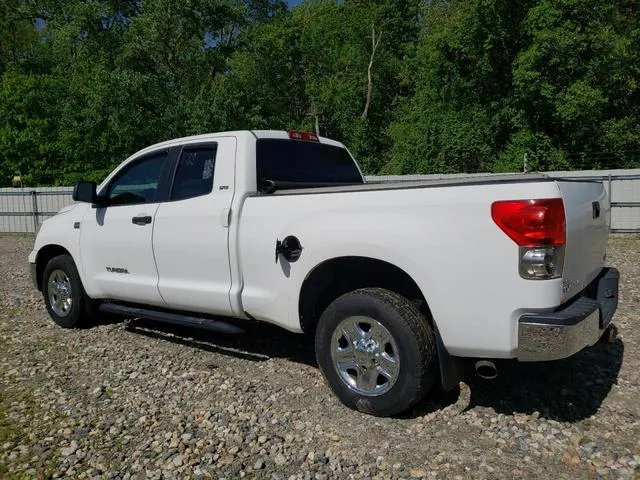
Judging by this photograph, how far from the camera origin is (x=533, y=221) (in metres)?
2.99

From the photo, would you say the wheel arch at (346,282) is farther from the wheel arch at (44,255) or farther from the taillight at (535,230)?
the wheel arch at (44,255)

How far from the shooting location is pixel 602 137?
2462 cm

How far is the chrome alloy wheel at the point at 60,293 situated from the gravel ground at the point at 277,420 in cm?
68

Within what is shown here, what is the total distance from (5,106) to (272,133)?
89.4 ft

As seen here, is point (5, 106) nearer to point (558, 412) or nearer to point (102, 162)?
point (102, 162)

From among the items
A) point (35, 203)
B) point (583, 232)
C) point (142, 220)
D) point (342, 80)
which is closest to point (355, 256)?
point (583, 232)

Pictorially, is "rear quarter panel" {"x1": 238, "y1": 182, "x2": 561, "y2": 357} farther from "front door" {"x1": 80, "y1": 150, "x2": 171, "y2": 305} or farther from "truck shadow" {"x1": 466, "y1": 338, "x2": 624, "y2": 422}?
"front door" {"x1": 80, "y1": 150, "x2": 171, "y2": 305}

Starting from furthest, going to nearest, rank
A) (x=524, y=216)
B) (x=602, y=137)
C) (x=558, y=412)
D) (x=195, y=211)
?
1. (x=602, y=137)
2. (x=195, y=211)
3. (x=558, y=412)
4. (x=524, y=216)

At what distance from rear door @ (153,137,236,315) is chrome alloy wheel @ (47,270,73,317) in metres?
1.70

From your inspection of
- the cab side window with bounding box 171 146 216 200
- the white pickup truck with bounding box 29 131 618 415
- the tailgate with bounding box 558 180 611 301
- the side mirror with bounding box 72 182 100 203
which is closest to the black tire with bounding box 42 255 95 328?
the white pickup truck with bounding box 29 131 618 415

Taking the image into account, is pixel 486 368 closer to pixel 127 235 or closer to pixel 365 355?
pixel 365 355

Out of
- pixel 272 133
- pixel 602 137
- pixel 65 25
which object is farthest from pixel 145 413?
pixel 65 25

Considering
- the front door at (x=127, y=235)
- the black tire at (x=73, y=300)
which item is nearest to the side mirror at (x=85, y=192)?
the front door at (x=127, y=235)

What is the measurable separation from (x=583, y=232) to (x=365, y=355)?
1550 millimetres
